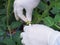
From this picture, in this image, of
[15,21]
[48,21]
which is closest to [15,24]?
[15,21]

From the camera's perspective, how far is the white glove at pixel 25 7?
3.05 ft

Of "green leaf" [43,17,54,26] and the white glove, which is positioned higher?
the white glove

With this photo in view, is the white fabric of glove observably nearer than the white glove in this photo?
Yes

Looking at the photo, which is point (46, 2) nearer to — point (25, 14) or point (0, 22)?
point (25, 14)

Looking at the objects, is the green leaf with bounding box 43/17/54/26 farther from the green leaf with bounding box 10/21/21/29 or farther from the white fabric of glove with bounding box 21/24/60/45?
the green leaf with bounding box 10/21/21/29

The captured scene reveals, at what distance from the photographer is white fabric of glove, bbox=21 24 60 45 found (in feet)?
2.61

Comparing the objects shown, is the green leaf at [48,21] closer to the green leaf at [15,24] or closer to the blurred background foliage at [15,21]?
the blurred background foliage at [15,21]

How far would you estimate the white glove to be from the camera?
0.93 meters

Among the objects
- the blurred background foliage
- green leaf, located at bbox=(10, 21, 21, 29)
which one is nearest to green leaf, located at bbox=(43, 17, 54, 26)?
the blurred background foliage

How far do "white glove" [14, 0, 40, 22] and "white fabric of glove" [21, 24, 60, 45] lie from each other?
8 cm

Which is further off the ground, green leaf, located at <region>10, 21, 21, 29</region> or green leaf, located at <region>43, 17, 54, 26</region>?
green leaf, located at <region>43, 17, 54, 26</region>

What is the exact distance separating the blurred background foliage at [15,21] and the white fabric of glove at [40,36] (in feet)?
0.19

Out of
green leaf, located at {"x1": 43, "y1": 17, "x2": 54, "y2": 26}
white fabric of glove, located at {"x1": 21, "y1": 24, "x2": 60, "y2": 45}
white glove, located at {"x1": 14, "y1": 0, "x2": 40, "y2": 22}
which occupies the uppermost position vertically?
white glove, located at {"x1": 14, "y1": 0, "x2": 40, "y2": 22}

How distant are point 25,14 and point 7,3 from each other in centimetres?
11
